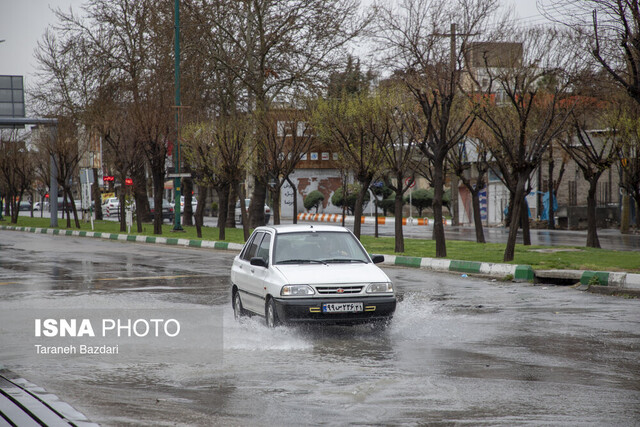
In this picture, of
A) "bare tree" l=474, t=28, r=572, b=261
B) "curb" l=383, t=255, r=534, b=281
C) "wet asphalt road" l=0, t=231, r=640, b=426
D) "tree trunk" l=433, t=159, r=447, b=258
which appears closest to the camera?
"wet asphalt road" l=0, t=231, r=640, b=426

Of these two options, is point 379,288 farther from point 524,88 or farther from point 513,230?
point 524,88

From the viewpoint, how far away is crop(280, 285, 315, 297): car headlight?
10211 millimetres

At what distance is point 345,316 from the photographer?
1021cm

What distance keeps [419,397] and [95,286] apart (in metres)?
10.7

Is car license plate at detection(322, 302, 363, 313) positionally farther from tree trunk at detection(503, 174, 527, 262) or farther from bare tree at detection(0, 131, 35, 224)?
bare tree at detection(0, 131, 35, 224)

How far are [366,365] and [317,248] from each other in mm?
3258

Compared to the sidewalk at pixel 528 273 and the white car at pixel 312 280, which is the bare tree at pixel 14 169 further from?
the white car at pixel 312 280

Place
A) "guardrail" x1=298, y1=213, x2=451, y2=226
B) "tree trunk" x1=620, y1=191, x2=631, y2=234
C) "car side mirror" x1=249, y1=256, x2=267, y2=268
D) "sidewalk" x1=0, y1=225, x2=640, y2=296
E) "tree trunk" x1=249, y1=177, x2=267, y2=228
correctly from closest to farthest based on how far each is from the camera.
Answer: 1. "car side mirror" x1=249, y1=256, x2=267, y2=268
2. "sidewalk" x1=0, y1=225, x2=640, y2=296
3. "tree trunk" x1=620, y1=191, x2=631, y2=234
4. "tree trunk" x1=249, y1=177, x2=267, y2=228
5. "guardrail" x1=298, y1=213, x2=451, y2=226

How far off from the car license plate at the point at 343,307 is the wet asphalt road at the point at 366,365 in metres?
0.33

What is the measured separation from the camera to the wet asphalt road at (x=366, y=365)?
253 inches

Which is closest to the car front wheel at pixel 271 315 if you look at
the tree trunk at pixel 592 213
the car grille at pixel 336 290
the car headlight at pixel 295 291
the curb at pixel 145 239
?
the car headlight at pixel 295 291

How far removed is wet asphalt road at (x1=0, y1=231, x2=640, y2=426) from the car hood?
64 centimetres

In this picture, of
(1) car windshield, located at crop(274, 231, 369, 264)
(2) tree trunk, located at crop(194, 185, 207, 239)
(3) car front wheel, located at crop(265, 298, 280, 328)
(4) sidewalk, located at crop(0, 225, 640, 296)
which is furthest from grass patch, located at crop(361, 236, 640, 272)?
(3) car front wheel, located at crop(265, 298, 280, 328)

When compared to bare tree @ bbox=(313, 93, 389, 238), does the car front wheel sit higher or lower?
lower
